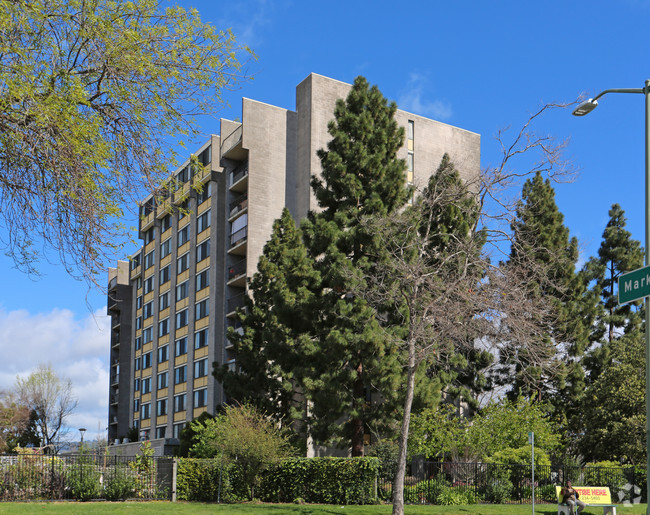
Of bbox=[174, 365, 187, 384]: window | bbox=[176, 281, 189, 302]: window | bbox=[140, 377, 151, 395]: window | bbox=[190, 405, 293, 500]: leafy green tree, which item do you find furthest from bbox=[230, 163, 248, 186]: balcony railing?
bbox=[190, 405, 293, 500]: leafy green tree

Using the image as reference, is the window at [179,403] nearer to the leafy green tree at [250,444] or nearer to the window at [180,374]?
the window at [180,374]

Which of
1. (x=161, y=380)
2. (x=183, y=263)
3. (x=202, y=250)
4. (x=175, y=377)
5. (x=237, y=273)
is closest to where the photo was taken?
(x=237, y=273)

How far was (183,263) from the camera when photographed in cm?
6331

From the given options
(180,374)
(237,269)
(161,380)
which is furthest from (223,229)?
(161,380)

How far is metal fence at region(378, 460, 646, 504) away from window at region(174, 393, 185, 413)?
2770 cm

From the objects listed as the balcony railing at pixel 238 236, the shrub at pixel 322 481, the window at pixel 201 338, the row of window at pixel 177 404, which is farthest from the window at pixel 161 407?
the shrub at pixel 322 481

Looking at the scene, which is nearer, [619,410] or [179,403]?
[619,410]

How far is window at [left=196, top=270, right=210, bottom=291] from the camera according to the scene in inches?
2248

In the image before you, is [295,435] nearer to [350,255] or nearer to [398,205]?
[350,255]

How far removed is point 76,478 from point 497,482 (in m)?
17.3

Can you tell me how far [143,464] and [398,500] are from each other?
12.3 metres

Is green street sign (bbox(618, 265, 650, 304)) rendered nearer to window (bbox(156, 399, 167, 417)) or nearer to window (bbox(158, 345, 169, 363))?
window (bbox(156, 399, 167, 417))

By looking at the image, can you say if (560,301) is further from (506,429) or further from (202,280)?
(202,280)

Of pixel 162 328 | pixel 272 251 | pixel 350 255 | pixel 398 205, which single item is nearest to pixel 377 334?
pixel 350 255
